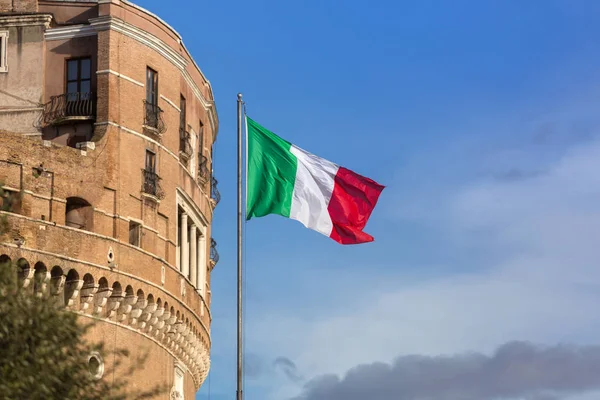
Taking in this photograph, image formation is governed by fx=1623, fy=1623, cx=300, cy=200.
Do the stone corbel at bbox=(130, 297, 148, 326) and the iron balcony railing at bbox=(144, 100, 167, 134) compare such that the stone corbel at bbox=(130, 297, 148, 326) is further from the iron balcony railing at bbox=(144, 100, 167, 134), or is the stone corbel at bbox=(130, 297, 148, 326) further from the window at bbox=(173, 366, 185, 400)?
the iron balcony railing at bbox=(144, 100, 167, 134)

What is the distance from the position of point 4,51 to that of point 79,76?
3002 millimetres

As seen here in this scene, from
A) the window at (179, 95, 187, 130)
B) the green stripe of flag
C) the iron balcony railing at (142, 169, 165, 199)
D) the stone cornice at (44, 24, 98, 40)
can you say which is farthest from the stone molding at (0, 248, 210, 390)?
the stone cornice at (44, 24, 98, 40)

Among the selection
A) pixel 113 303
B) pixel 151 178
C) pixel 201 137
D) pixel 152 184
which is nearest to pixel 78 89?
pixel 151 178

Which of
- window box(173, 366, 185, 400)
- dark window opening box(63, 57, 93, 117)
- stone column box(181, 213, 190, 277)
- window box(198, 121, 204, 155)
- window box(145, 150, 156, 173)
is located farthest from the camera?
window box(198, 121, 204, 155)

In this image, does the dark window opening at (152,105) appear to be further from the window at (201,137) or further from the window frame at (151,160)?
the window at (201,137)

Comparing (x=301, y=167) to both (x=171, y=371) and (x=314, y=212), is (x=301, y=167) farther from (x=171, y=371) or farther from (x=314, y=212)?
(x=171, y=371)

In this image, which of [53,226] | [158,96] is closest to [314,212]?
[53,226]

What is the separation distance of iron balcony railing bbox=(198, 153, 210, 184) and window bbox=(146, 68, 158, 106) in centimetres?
530

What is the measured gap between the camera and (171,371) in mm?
64250

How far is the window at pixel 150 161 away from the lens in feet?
205

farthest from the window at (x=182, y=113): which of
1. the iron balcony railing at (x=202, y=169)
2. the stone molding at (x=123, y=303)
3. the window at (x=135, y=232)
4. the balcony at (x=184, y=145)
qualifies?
the stone molding at (x=123, y=303)

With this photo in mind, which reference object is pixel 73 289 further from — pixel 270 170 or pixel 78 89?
pixel 270 170

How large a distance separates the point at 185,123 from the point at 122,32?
5641mm

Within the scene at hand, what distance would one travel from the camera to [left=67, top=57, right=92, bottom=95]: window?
61938mm
